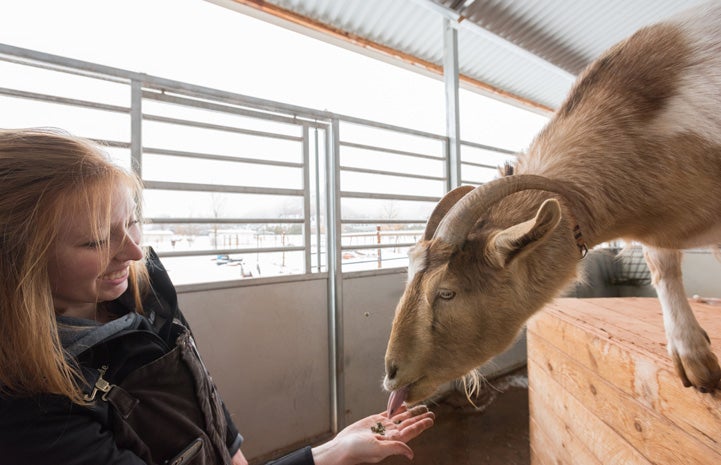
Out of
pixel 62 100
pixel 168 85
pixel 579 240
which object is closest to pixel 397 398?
pixel 579 240

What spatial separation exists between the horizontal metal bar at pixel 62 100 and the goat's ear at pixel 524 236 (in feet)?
9.19

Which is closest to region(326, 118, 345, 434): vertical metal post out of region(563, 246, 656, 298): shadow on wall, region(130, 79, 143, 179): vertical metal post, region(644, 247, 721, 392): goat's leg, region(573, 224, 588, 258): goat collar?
region(130, 79, 143, 179): vertical metal post

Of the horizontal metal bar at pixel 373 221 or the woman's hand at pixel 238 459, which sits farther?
the horizontal metal bar at pixel 373 221

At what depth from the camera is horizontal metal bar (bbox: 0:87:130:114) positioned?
6.94 ft

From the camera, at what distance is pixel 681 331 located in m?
1.25

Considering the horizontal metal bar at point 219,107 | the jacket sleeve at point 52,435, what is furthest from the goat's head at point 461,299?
the horizontal metal bar at point 219,107

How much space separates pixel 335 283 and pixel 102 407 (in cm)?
256

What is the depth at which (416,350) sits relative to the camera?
4.22 ft

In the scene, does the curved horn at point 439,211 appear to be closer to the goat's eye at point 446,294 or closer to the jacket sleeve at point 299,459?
the goat's eye at point 446,294

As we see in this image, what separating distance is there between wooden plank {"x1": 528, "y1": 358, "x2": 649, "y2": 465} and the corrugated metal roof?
3585 millimetres

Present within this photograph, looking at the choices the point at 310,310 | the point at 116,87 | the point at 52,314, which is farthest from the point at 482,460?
the point at 116,87

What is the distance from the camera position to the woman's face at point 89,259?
84 cm

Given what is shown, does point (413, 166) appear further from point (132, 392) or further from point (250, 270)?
point (132, 392)

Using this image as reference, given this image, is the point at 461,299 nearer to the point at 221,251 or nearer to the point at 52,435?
the point at 52,435
